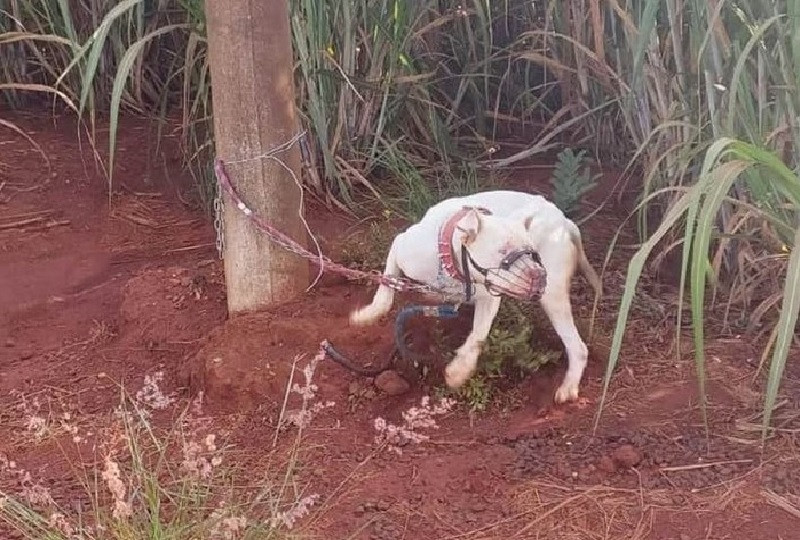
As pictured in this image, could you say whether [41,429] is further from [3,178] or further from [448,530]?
[3,178]

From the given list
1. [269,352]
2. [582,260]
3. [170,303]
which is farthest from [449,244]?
[170,303]

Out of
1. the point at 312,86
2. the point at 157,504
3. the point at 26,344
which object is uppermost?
the point at 312,86

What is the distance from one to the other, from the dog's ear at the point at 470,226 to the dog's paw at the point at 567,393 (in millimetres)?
346

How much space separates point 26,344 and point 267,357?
63 centimetres

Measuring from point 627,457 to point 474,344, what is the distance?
0.35 meters

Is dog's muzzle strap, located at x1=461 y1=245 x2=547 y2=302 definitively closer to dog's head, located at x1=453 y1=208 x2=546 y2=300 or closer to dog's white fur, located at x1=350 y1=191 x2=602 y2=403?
dog's head, located at x1=453 y1=208 x2=546 y2=300

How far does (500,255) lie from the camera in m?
1.79

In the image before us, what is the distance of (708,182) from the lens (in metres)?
1.55

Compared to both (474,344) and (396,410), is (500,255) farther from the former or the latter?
(396,410)

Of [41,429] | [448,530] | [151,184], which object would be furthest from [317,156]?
[448,530]

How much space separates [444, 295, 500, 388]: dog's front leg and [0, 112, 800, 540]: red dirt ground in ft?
A: 0.24

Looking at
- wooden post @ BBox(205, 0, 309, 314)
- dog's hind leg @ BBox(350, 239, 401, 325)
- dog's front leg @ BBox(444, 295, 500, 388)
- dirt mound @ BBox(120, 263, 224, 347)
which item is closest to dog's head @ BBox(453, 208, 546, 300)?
dog's front leg @ BBox(444, 295, 500, 388)

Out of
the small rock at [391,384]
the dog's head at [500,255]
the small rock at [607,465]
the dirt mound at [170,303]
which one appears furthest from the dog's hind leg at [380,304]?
the small rock at [607,465]

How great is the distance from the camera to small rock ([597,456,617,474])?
5.81ft
